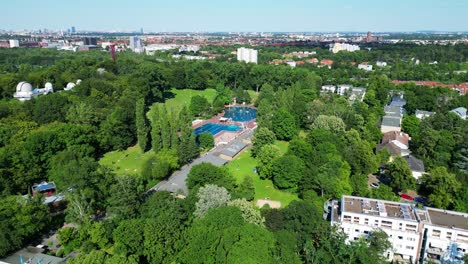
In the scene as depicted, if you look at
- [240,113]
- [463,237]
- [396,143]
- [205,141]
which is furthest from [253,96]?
[463,237]

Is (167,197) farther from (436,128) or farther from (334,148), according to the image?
(436,128)

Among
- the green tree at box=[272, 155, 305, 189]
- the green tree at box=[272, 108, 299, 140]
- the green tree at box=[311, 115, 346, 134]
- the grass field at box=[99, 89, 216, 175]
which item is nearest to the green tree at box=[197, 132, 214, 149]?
the grass field at box=[99, 89, 216, 175]

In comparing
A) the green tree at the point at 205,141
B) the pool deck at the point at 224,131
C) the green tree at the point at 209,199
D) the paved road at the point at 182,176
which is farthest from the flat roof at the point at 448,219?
the pool deck at the point at 224,131

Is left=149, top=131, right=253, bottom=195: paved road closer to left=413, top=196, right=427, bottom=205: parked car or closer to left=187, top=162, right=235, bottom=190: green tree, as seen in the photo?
left=187, top=162, right=235, bottom=190: green tree

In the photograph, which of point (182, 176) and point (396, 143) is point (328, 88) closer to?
point (396, 143)

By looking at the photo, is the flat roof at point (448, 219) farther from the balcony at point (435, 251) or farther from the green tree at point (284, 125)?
the green tree at point (284, 125)

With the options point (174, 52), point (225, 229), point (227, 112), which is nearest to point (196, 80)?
point (227, 112)
